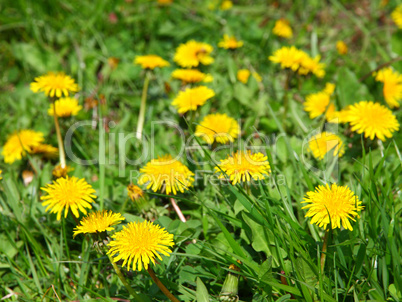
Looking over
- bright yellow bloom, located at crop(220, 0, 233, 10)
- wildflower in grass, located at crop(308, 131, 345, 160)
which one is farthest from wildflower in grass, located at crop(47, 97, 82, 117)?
bright yellow bloom, located at crop(220, 0, 233, 10)

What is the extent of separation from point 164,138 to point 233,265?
1.09m

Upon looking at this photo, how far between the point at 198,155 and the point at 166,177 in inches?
17.1

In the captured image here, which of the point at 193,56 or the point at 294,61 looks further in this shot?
the point at 193,56

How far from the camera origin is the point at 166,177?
1.45 meters

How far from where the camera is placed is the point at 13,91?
106 inches

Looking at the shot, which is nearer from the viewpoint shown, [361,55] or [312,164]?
[312,164]

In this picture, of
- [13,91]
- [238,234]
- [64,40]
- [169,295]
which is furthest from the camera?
[64,40]

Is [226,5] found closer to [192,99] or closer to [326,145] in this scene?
[192,99]

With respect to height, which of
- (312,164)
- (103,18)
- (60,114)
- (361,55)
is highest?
(103,18)

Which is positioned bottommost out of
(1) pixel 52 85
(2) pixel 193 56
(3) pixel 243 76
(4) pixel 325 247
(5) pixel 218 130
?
(4) pixel 325 247

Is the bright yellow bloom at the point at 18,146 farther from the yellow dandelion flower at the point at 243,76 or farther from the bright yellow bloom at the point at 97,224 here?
the yellow dandelion flower at the point at 243,76

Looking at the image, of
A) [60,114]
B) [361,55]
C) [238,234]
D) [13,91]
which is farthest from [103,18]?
[238,234]

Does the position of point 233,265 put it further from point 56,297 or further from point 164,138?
point 164,138

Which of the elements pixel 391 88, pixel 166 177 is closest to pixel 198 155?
pixel 166 177
